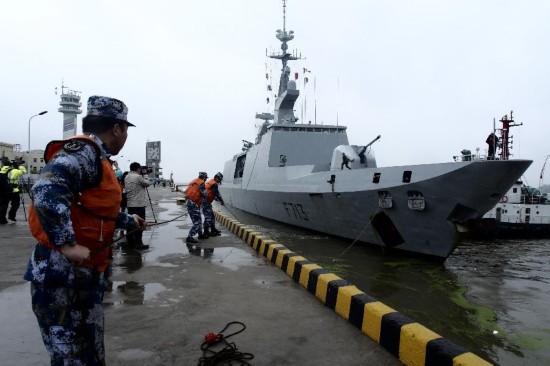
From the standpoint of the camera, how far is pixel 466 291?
5578 millimetres

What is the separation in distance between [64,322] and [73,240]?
0.42 m

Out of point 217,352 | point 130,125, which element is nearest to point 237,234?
point 217,352

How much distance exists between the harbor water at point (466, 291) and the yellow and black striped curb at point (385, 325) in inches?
39.4

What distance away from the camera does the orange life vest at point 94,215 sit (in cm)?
168

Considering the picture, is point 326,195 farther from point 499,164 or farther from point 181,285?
point 181,285

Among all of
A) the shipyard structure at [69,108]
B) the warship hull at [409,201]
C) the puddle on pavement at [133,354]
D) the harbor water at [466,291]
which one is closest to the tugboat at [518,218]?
the harbor water at [466,291]

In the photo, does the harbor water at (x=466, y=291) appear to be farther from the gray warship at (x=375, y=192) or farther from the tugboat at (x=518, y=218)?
the tugboat at (x=518, y=218)

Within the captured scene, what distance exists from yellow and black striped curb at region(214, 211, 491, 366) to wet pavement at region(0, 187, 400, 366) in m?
0.08

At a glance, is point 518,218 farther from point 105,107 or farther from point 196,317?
point 105,107

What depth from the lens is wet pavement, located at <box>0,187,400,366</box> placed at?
8.48 ft

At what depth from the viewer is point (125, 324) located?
10.3ft

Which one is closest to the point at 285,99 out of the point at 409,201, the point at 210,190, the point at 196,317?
the point at 210,190

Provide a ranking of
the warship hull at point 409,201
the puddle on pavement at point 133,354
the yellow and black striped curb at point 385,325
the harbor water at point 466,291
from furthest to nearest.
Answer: the warship hull at point 409,201
the harbor water at point 466,291
the puddle on pavement at point 133,354
the yellow and black striped curb at point 385,325

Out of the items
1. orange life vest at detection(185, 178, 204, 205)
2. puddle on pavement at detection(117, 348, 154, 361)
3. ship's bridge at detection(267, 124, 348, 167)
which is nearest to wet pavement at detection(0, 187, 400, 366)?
puddle on pavement at detection(117, 348, 154, 361)
